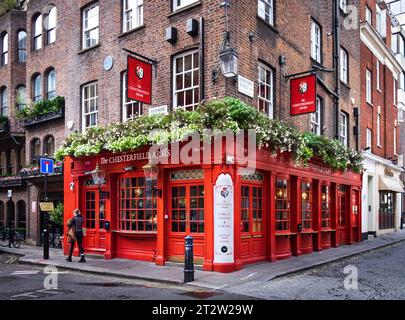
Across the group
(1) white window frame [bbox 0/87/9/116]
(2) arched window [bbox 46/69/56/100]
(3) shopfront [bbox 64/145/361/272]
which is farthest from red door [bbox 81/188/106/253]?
(1) white window frame [bbox 0/87/9/116]

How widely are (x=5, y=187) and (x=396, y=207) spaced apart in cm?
2382

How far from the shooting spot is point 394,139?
31.0 m

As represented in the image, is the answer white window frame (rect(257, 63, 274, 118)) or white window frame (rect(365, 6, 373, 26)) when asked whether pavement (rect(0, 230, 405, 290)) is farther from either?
white window frame (rect(365, 6, 373, 26))

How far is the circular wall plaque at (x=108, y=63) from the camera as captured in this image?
16750 millimetres

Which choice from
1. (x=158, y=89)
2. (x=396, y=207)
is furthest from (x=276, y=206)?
(x=396, y=207)

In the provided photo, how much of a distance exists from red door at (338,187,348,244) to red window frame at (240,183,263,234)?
732 centimetres

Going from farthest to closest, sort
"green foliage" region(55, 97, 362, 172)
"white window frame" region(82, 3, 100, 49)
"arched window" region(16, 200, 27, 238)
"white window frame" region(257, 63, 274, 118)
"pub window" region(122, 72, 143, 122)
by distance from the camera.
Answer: "arched window" region(16, 200, 27, 238) → "white window frame" region(82, 3, 100, 49) → "pub window" region(122, 72, 143, 122) → "white window frame" region(257, 63, 274, 118) → "green foliage" region(55, 97, 362, 172)

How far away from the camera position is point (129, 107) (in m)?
16.2

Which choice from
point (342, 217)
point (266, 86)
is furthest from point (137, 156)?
point (342, 217)

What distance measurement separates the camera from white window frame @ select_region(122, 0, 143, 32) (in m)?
16.0

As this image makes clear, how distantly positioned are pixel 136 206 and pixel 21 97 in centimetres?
1357

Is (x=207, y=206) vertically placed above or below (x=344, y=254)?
above

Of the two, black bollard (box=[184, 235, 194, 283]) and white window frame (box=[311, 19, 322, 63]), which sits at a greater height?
white window frame (box=[311, 19, 322, 63])
